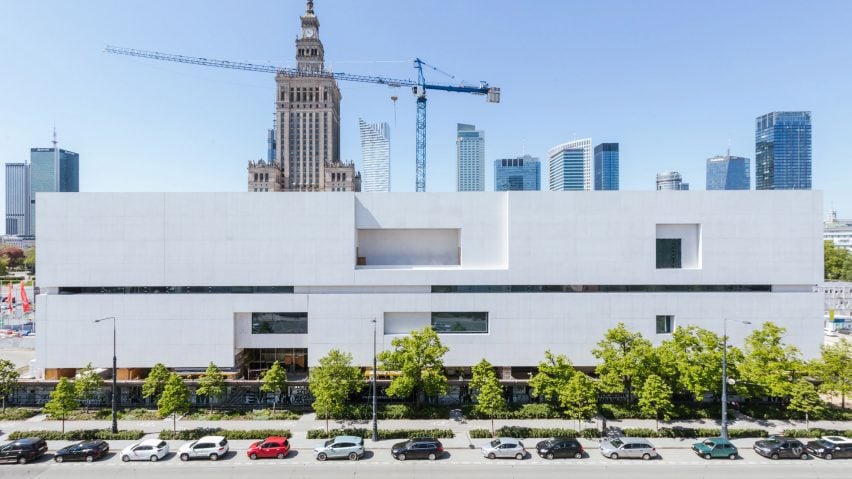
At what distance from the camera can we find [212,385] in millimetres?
31609

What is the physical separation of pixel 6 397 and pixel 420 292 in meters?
37.4

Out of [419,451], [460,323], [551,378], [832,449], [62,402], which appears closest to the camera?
[832,449]

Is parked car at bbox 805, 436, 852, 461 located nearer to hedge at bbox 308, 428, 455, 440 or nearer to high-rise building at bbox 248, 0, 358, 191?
hedge at bbox 308, 428, 455, 440

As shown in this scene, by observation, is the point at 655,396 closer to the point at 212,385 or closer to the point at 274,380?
the point at 274,380

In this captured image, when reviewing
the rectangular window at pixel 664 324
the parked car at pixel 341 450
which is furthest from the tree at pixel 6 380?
the rectangular window at pixel 664 324

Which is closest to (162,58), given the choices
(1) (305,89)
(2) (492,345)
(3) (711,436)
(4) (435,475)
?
(1) (305,89)

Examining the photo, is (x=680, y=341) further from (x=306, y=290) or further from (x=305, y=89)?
(x=305, y=89)

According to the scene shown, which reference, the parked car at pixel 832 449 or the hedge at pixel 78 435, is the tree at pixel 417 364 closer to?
the hedge at pixel 78 435

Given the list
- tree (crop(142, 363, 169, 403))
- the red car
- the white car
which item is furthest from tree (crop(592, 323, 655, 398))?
tree (crop(142, 363, 169, 403))

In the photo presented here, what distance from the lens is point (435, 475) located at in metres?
24.0

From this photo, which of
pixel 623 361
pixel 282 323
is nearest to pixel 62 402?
pixel 282 323

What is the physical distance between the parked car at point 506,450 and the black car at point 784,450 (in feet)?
51.3

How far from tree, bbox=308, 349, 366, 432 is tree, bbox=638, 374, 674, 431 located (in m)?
21.7

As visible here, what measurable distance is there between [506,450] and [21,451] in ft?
103
